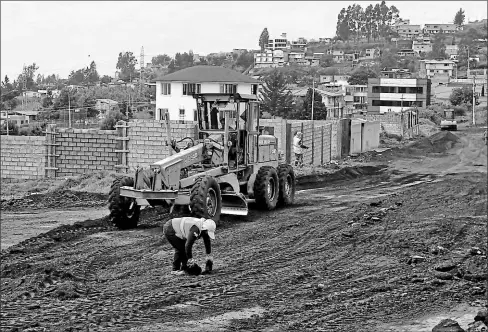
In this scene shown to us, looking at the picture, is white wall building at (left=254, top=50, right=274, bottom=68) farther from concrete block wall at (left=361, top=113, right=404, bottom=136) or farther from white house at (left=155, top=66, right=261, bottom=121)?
concrete block wall at (left=361, top=113, right=404, bottom=136)

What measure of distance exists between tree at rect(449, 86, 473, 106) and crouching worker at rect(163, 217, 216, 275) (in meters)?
90.8

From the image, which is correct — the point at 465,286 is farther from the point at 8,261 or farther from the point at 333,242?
the point at 8,261

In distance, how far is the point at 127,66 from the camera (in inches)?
2790

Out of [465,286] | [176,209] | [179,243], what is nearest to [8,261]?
[179,243]

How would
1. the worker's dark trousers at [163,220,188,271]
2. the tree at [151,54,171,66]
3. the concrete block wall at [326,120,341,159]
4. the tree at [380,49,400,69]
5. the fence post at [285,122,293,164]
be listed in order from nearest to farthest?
the worker's dark trousers at [163,220,188,271]
the fence post at [285,122,293,164]
the concrete block wall at [326,120,341,159]
the tree at [151,54,171,66]
the tree at [380,49,400,69]

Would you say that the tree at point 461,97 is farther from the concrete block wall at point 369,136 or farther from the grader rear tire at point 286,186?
the grader rear tire at point 286,186

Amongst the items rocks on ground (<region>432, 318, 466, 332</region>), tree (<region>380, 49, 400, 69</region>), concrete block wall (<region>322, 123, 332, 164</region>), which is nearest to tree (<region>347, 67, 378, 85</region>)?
tree (<region>380, 49, 400, 69</region>)

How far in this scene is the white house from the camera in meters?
49.3

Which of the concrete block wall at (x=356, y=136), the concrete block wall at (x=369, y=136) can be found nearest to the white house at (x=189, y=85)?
the concrete block wall at (x=369, y=136)

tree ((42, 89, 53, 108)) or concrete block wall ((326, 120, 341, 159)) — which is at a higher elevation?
tree ((42, 89, 53, 108))

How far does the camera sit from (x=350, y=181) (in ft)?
89.7

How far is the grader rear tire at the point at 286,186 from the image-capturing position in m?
20.0

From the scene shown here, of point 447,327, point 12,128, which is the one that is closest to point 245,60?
point 12,128

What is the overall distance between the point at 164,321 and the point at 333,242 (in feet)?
Answer: 20.0
